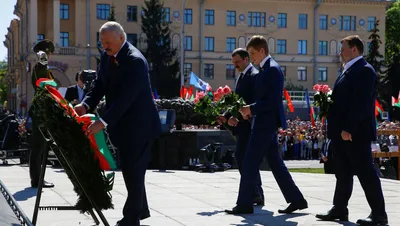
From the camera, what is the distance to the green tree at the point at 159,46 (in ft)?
227

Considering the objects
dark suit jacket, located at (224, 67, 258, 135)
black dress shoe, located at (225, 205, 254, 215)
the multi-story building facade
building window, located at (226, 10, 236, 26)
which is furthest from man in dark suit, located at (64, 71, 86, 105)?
building window, located at (226, 10, 236, 26)

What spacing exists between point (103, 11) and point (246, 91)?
66709 millimetres

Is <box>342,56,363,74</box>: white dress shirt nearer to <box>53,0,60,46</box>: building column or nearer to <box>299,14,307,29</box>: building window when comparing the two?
<box>53,0,60,46</box>: building column

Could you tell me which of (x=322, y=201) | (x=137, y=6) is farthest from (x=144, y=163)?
(x=137, y=6)

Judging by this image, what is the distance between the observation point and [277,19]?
79.2 metres

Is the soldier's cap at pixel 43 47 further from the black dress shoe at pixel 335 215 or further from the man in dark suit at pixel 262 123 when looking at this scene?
the black dress shoe at pixel 335 215

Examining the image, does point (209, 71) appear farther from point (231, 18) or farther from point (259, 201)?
point (259, 201)

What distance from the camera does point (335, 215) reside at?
727 centimetres

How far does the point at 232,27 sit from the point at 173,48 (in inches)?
338

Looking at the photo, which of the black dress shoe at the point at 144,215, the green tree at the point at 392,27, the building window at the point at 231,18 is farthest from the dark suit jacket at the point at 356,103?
the green tree at the point at 392,27

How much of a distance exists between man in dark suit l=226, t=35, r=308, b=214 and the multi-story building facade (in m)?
63.8

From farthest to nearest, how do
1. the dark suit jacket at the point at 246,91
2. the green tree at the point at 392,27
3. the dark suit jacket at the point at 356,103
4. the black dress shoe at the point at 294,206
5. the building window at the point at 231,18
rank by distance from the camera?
the green tree at the point at 392,27 → the building window at the point at 231,18 → the dark suit jacket at the point at 246,91 → the black dress shoe at the point at 294,206 → the dark suit jacket at the point at 356,103

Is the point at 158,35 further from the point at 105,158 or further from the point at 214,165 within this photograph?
the point at 105,158

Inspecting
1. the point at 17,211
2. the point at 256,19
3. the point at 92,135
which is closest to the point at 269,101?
the point at 92,135
